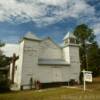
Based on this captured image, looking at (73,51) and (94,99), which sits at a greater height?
(73,51)

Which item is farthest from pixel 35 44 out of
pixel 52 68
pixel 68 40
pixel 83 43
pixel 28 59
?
pixel 83 43

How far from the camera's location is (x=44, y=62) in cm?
2592

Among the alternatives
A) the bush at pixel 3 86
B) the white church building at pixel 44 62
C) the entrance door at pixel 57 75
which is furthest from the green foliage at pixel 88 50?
the bush at pixel 3 86

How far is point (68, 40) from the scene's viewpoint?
29.5 metres

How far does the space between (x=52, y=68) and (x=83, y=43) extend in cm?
2370

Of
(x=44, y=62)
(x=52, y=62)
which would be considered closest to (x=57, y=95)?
(x=44, y=62)

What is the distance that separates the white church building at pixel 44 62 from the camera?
929 inches

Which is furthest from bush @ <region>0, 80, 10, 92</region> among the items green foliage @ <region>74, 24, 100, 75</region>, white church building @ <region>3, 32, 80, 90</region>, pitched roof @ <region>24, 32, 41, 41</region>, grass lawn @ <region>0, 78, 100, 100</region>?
green foliage @ <region>74, 24, 100, 75</region>

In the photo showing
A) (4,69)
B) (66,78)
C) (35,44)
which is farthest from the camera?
(4,69)

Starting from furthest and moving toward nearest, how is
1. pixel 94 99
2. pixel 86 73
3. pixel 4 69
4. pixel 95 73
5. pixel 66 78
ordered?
1. pixel 95 73
2. pixel 4 69
3. pixel 66 78
4. pixel 86 73
5. pixel 94 99

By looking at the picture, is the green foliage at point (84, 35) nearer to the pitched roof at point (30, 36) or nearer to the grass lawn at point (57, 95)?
the pitched roof at point (30, 36)

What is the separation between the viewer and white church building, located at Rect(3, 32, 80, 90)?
23594 mm

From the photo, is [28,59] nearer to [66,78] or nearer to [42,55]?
[42,55]

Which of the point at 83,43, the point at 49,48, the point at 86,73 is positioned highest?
the point at 83,43
